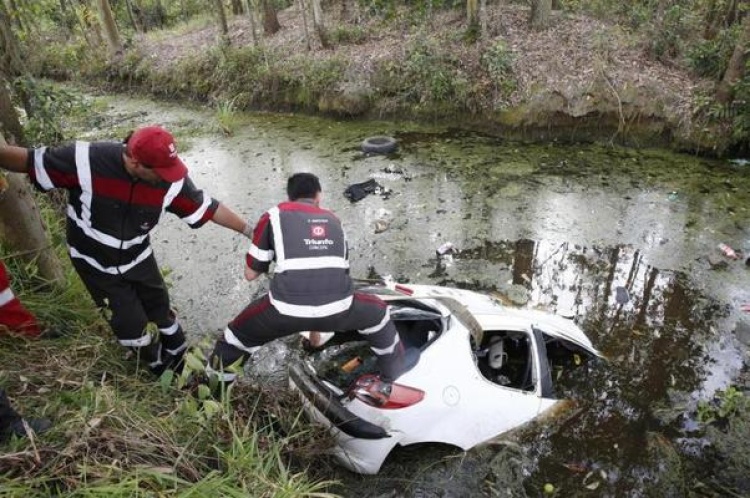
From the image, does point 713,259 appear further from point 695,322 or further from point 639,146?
point 639,146

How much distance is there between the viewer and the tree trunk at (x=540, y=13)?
8.74 metres

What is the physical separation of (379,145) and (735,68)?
488cm

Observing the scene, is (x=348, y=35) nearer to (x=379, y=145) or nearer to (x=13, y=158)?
(x=379, y=145)

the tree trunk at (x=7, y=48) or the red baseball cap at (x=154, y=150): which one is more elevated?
the tree trunk at (x=7, y=48)

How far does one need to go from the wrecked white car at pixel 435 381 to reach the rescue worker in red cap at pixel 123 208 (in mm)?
1009

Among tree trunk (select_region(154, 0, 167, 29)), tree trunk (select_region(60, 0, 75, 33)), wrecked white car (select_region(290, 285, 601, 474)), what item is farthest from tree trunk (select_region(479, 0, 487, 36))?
tree trunk (select_region(154, 0, 167, 29))

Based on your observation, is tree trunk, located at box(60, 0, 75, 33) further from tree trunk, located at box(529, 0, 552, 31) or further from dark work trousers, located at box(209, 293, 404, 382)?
dark work trousers, located at box(209, 293, 404, 382)

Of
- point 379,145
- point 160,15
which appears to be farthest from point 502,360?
point 160,15

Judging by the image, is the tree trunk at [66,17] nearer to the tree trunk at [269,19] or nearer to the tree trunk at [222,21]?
the tree trunk at [222,21]

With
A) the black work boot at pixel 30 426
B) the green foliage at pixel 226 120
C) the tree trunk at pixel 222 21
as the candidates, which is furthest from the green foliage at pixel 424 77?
the black work boot at pixel 30 426

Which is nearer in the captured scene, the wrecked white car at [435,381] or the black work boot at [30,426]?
the black work boot at [30,426]

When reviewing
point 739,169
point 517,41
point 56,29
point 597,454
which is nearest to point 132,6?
point 56,29

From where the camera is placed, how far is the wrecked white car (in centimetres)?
246

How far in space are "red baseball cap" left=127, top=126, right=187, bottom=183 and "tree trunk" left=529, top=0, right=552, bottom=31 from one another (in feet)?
27.6
